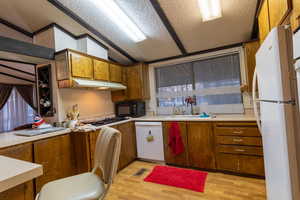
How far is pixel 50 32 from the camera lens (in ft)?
7.50

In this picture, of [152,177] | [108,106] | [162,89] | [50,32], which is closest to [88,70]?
[50,32]

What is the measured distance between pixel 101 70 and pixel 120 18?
1004mm

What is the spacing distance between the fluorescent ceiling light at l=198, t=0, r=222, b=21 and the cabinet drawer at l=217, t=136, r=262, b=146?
178 cm

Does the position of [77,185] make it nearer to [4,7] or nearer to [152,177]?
[152,177]

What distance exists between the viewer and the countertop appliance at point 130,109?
3.31 meters

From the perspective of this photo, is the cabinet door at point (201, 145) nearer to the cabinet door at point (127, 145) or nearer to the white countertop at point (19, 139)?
the cabinet door at point (127, 145)

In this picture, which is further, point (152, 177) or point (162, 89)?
point (162, 89)

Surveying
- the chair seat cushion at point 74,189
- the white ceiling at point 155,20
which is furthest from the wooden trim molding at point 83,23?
the chair seat cushion at point 74,189

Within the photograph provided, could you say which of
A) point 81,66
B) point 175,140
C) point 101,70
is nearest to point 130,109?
point 101,70

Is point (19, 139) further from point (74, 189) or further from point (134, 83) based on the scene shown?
point (134, 83)

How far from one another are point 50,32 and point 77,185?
2.33 meters

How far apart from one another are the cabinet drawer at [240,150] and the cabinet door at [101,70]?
236cm

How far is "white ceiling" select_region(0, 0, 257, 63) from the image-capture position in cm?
194

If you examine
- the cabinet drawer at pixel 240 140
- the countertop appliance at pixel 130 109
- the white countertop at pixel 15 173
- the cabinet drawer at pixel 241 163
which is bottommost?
the cabinet drawer at pixel 241 163
